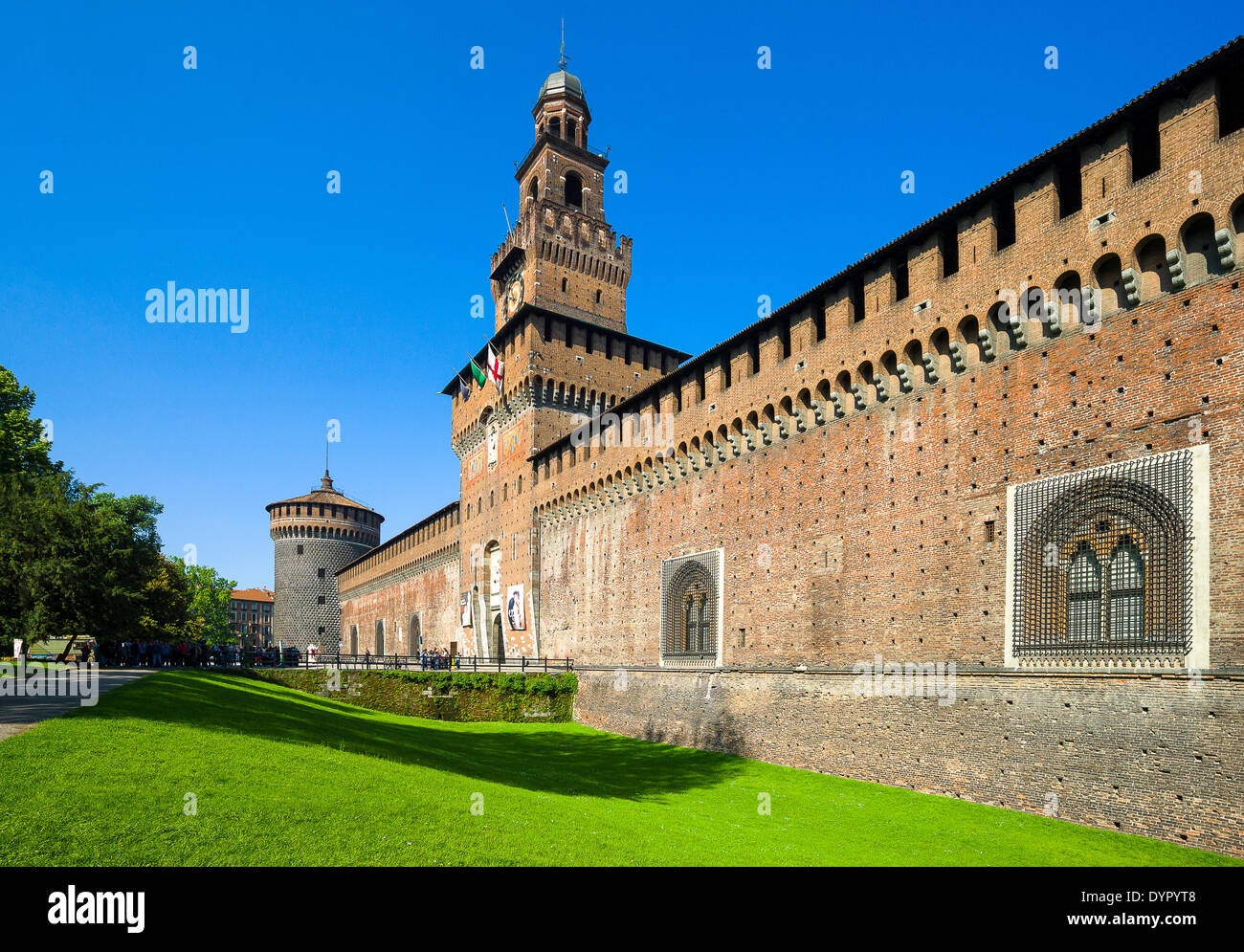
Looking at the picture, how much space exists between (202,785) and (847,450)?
14726 millimetres

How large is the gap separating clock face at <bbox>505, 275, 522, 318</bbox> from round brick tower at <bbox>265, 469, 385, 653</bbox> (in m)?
33.8

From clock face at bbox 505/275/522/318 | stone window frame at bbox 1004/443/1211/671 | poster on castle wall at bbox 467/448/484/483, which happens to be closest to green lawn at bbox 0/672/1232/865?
stone window frame at bbox 1004/443/1211/671

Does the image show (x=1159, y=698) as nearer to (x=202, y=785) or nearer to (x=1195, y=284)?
(x=1195, y=284)

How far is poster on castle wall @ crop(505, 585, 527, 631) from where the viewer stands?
36.0 metres

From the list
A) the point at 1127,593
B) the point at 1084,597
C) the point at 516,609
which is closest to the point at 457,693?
the point at 516,609

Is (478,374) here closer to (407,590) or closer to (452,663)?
(452,663)

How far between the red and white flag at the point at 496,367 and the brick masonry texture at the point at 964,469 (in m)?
10.1

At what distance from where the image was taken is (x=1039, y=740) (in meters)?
13.9

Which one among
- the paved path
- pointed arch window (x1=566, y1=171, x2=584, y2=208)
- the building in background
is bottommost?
the building in background

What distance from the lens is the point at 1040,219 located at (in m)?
15.0

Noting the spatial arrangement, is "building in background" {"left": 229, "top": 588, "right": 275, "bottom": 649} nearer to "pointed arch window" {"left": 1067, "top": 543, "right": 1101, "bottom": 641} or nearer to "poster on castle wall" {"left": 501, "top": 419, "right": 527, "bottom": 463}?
"poster on castle wall" {"left": 501, "top": 419, "right": 527, "bottom": 463}

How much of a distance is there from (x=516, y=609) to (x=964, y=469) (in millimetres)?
24477

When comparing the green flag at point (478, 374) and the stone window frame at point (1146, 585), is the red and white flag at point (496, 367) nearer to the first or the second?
the green flag at point (478, 374)
